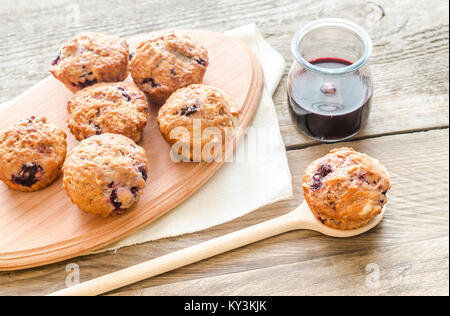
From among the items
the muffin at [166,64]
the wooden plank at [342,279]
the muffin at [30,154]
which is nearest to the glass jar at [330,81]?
the muffin at [166,64]

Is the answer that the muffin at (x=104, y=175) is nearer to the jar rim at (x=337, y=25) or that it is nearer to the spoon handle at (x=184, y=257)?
the spoon handle at (x=184, y=257)

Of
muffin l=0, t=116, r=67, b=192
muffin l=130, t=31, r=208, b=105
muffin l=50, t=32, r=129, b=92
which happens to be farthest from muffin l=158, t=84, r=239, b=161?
muffin l=0, t=116, r=67, b=192

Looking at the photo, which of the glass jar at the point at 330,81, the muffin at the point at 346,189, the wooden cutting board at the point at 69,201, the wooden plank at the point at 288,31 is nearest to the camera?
the muffin at the point at 346,189

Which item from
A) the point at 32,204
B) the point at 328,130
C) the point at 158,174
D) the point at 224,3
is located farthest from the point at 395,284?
the point at 224,3

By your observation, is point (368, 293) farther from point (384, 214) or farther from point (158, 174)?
point (158, 174)

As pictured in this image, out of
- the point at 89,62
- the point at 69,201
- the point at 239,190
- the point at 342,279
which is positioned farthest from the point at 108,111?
the point at 342,279

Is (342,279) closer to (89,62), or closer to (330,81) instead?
(330,81)

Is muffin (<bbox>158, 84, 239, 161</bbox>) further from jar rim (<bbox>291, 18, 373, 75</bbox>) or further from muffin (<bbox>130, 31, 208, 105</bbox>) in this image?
jar rim (<bbox>291, 18, 373, 75</bbox>)
